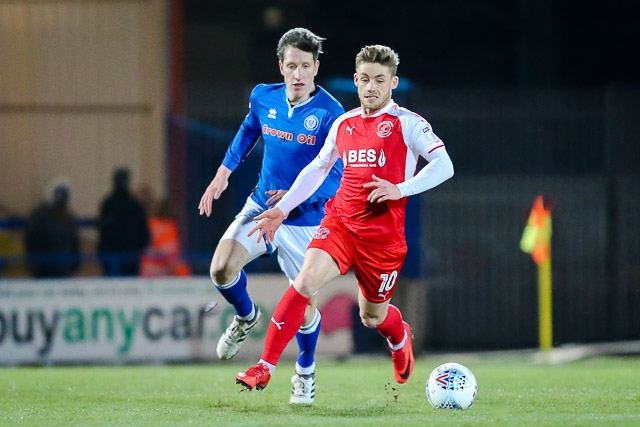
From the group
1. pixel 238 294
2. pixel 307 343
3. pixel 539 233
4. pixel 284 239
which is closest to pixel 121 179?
pixel 539 233

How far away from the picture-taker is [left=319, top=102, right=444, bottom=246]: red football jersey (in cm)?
805

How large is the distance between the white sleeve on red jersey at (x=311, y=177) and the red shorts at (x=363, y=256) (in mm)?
227

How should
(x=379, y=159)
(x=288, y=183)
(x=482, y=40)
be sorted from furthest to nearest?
(x=482, y=40) < (x=288, y=183) < (x=379, y=159)

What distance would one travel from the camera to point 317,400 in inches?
346

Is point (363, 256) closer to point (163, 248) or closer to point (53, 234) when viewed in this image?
Answer: point (163, 248)

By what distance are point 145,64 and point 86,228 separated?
2.82m

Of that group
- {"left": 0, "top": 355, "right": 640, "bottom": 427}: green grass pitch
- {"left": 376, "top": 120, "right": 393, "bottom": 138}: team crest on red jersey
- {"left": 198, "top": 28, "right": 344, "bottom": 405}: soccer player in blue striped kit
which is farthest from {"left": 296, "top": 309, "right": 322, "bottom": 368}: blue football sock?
{"left": 376, "top": 120, "right": 393, "bottom": 138}: team crest on red jersey

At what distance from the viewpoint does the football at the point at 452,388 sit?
7.88 m

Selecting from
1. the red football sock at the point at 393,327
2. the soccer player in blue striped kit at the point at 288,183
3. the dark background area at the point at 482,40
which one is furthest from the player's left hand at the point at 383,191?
the dark background area at the point at 482,40

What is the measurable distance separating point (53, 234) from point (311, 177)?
26.4ft

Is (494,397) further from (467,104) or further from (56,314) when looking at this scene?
(467,104)

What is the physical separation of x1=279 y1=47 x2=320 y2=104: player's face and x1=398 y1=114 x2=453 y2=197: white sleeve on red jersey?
0.89 meters

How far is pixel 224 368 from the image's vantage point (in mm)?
13164

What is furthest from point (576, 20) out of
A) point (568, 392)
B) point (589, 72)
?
point (568, 392)
